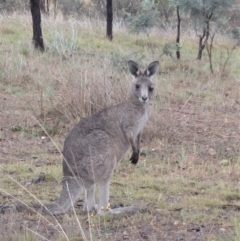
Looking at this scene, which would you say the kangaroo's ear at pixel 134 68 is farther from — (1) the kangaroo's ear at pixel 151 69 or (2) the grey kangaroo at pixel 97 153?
(2) the grey kangaroo at pixel 97 153

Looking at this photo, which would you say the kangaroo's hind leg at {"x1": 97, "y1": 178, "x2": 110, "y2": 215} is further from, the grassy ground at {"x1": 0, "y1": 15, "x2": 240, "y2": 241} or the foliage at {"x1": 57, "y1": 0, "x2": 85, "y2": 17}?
the foliage at {"x1": 57, "y1": 0, "x2": 85, "y2": 17}

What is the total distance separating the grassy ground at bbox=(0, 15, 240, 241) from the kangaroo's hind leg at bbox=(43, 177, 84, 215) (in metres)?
0.07

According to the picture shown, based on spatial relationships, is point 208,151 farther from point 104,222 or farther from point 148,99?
point 104,222

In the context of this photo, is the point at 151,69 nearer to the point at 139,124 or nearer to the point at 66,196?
the point at 139,124

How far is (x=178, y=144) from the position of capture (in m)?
7.11

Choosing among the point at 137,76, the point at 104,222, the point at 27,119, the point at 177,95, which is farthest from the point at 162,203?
the point at 177,95

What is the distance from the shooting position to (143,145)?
279 inches

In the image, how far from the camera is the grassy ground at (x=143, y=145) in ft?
A: 14.4

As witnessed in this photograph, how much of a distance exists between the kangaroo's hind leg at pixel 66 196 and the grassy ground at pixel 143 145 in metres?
0.07

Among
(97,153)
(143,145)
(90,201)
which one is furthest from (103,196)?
(143,145)

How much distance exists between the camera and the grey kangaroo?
14.7 feet

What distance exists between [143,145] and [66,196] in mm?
Result: 2694

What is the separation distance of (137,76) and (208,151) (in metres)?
1.85

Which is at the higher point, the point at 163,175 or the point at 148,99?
the point at 148,99
